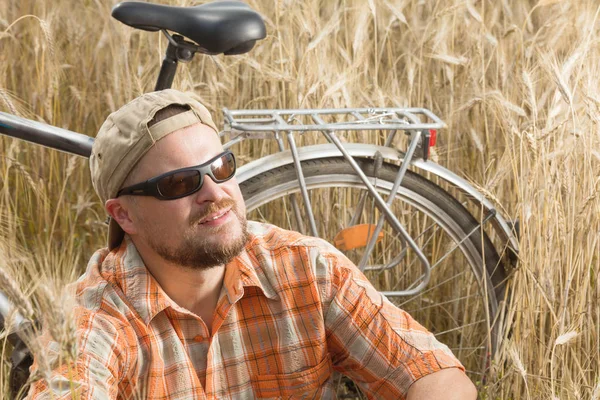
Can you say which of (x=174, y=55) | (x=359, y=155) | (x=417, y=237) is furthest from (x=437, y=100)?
(x=174, y=55)

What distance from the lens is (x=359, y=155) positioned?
2529mm

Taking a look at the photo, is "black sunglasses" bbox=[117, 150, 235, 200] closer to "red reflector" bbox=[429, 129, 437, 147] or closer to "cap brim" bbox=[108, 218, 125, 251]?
"cap brim" bbox=[108, 218, 125, 251]

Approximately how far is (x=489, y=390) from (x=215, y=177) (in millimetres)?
997

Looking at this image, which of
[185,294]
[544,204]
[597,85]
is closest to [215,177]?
[185,294]

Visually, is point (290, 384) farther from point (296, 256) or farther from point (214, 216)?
point (214, 216)

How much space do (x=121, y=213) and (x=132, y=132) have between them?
0.69 feet

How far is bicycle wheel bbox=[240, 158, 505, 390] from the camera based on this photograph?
101 inches

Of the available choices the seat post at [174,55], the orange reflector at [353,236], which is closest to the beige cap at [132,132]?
the seat post at [174,55]

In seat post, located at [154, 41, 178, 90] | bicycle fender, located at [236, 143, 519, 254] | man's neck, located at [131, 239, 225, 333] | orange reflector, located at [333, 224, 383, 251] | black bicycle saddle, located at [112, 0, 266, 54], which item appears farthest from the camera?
orange reflector, located at [333, 224, 383, 251]

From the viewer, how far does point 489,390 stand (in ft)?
7.70

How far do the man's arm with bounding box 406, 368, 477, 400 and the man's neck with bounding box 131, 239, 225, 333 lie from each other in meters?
0.48

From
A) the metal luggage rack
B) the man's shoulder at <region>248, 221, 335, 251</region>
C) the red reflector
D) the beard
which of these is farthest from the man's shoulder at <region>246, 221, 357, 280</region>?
the red reflector

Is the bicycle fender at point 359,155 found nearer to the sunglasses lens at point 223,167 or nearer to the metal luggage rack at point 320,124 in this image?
the metal luggage rack at point 320,124

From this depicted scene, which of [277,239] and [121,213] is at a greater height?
[121,213]
